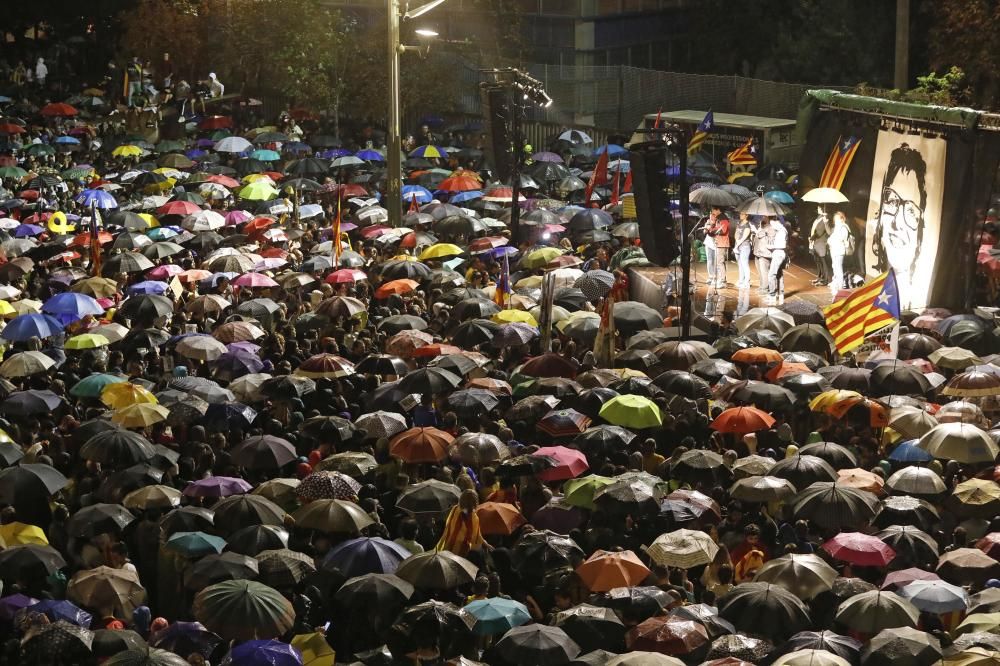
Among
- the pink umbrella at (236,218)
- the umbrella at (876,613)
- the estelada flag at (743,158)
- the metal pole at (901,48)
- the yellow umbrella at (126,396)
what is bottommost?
the umbrella at (876,613)

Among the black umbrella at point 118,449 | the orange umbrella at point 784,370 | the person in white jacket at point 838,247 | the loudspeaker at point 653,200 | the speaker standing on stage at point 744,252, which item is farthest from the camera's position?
the person in white jacket at point 838,247

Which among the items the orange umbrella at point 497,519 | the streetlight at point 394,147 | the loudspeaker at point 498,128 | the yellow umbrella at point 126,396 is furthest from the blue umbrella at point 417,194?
the orange umbrella at point 497,519

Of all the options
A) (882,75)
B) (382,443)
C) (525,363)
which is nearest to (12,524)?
(382,443)

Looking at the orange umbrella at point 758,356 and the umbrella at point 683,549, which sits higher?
the orange umbrella at point 758,356

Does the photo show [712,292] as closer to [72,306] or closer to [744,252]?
[744,252]

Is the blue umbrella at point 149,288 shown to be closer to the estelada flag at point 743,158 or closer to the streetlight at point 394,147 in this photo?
the streetlight at point 394,147

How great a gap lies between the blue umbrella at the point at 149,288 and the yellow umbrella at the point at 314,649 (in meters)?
13.1

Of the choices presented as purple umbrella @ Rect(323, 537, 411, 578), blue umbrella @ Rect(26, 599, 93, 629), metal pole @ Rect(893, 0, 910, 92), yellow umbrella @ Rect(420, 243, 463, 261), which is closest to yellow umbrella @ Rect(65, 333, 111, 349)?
yellow umbrella @ Rect(420, 243, 463, 261)

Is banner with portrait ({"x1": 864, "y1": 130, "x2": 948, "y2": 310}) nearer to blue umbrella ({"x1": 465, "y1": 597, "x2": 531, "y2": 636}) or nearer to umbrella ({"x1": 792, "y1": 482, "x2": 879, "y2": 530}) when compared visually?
umbrella ({"x1": 792, "y1": 482, "x2": 879, "y2": 530})

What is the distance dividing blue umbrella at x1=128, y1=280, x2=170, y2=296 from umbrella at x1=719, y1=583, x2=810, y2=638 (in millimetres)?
14368

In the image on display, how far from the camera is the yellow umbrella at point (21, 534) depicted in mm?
13633

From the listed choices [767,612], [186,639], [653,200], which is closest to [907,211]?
[653,200]

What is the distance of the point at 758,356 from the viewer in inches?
788

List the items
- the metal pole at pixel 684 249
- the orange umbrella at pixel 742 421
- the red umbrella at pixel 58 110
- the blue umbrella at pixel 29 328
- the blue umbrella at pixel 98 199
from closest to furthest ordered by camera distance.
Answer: the orange umbrella at pixel 742 421 → the blue umbrella at pixel 29 328 → the metal pole at pixel 684 249 → the blue umbrella at pixel 98 199 → the red umbrella at pixel 58 110
